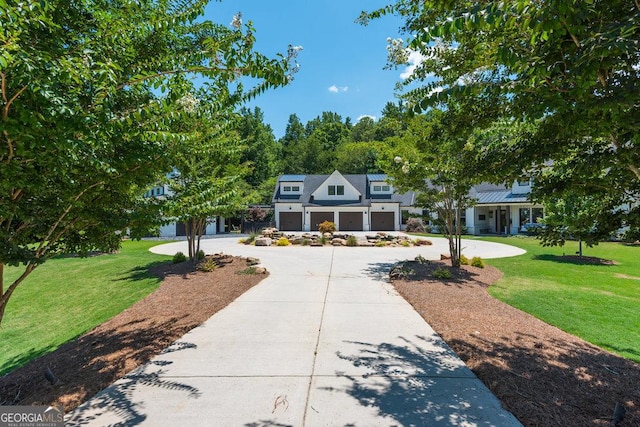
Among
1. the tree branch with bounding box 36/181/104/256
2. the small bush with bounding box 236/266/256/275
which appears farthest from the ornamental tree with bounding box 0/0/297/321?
the small bush with bounding box 236/266/256/275

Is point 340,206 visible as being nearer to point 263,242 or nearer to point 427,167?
point 263,242

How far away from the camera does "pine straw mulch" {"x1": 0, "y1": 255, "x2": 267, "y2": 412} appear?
3766 mm

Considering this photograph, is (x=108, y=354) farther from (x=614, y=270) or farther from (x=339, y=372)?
(x=614, y=270)

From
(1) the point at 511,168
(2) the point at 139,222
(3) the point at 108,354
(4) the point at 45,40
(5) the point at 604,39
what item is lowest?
(3) the point at 108,354

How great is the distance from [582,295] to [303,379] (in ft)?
26.4

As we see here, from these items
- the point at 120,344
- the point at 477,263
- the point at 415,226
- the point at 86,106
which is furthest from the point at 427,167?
the point at 415,226

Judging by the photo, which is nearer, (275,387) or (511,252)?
(275,387)

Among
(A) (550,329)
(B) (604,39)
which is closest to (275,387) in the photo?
(B) (604,39)

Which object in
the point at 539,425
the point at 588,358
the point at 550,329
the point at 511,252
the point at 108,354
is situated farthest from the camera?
the point at 511,252

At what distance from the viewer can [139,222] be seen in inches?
166

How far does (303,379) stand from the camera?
3871mm

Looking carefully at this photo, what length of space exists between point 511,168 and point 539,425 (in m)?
2.54

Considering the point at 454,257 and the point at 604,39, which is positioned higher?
the point at 604,39

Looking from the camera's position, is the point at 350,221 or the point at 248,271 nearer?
the point at 248,271
